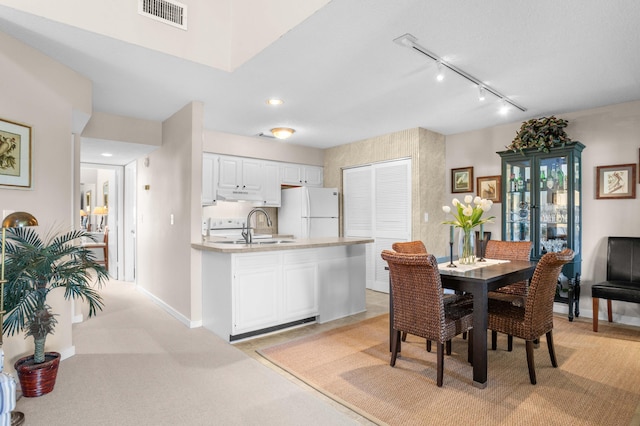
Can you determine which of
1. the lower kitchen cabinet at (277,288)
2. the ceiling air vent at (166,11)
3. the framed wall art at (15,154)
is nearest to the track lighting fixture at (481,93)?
the lower kitchen cabinet at (277,288)

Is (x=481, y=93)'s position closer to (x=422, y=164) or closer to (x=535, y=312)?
(x=422, y=164)

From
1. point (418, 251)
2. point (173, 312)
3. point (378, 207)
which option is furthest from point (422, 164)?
point (173, 312)

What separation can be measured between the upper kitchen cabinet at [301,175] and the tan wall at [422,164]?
99 cm

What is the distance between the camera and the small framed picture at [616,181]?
3742mm

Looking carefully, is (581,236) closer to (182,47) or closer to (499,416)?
(499,416)

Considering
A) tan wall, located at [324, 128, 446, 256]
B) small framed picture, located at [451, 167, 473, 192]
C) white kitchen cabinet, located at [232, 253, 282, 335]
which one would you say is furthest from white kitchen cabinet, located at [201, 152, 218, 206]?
small framed picture, located at [451, 167, 473, 192]

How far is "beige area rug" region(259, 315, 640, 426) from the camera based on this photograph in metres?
2.05

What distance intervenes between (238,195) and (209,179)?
0.47 m

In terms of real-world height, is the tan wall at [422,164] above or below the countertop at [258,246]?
above

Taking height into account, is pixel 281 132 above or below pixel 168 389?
above

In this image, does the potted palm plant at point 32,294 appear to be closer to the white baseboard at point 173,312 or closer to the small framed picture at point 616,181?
the white baseboard at point 173,312

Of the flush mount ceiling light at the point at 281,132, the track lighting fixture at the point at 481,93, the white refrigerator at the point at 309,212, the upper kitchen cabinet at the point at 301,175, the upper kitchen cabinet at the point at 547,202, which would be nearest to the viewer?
the track lighting fixture at the point at 481,93

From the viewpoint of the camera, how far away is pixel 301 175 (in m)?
6.04

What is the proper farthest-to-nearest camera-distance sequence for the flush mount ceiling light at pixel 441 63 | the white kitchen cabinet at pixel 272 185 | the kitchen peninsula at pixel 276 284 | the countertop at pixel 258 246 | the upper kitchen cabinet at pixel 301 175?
the upper kitchen cabinet at pixel 301 175 → the white kitchen cabinet at pixel 272 185 → the kitchen peninsula at pixel 276 284 → the countertop at pixel 258 246 → the flush mount ceiling light at pixel 441 63
